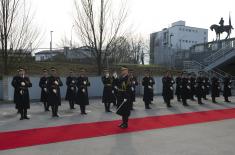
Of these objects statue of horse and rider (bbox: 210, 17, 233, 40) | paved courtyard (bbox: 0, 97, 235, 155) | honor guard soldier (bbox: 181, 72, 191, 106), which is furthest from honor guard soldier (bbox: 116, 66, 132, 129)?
statue of horse and rider (bbox: 210, 17, 233, 40)

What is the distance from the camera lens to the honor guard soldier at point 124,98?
9445mm

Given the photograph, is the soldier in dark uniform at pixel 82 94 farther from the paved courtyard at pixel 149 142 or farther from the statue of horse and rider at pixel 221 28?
the statue of horse and rider at pixel 221 28

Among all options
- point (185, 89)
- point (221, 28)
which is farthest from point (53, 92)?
point (221, 28)

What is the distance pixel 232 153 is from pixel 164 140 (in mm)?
1713

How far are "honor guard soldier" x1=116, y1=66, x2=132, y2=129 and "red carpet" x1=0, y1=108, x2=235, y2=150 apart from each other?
0.36 m

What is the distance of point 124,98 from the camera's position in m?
9.51

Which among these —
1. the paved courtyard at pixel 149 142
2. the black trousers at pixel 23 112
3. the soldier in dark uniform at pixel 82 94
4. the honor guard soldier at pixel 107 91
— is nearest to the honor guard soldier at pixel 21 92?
the black trousers at pixel 23 112

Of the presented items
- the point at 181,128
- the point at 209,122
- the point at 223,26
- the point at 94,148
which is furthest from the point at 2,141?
the point at 223,26

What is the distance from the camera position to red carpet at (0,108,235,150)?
7.78 m

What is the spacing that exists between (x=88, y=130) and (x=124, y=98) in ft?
4.51

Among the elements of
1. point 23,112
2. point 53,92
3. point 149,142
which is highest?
point 53,92

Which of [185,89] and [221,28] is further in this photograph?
[221,28]

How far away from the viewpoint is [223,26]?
3650cm

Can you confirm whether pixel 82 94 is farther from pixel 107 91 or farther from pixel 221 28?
pixel 221 28
